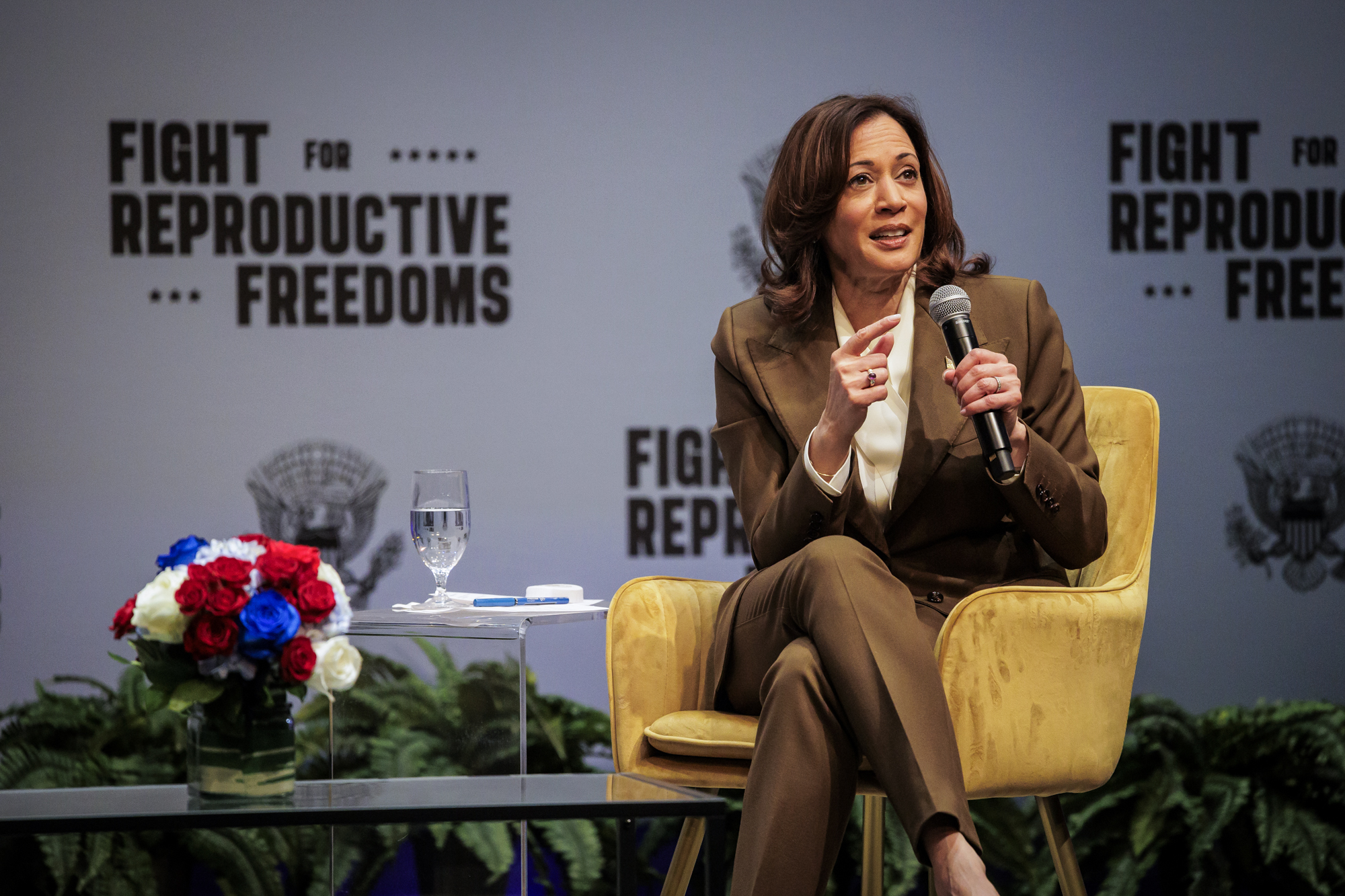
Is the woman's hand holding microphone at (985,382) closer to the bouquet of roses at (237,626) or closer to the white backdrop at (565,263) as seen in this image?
the bouquet of roses at (237,626)

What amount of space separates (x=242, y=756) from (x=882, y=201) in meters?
1.37

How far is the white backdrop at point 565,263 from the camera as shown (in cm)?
351

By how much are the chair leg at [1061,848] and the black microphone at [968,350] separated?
65cm

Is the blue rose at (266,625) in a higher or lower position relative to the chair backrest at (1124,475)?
lower

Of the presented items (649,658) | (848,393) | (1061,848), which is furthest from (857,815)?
(848,393)

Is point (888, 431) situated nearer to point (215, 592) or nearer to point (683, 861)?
point (683, 861)

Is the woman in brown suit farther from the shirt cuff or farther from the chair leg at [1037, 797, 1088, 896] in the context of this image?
the chair leg at [1037, 797, 1088, 896]

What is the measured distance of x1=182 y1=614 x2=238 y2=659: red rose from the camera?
1.46 m

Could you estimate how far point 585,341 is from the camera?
141 inches

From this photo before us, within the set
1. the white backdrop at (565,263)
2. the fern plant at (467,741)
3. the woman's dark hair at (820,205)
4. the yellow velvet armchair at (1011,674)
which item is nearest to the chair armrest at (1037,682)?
the yellow velvet armchair at (1011,674)

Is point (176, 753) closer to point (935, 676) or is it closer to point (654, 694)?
point (654, 694)

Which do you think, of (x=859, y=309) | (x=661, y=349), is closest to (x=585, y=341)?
(x=661, y=349)

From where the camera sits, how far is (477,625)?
2061 mm

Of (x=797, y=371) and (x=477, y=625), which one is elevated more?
(x=797, y=371)
